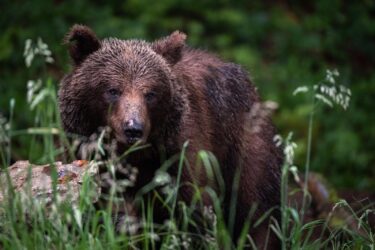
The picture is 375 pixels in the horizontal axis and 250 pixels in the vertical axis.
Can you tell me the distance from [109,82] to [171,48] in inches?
25.3

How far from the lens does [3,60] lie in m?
11.8

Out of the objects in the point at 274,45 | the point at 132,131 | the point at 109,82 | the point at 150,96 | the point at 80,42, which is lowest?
the point at 132,131

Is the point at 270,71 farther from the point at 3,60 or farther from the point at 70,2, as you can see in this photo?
the point at 3,60

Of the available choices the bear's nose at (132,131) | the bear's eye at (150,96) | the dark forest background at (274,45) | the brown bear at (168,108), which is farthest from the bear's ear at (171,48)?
the dark forest background at (274,45)

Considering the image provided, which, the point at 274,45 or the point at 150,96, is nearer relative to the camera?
the point at 150,96

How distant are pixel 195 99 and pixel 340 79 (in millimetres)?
6986

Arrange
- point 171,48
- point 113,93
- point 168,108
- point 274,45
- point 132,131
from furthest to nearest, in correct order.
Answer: point 274,45 → point 171,48 → point 168,108 → point 113,93 → point 132,131

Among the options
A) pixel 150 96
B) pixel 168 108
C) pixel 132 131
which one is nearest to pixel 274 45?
pixel 168 108

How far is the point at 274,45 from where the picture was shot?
13969mm

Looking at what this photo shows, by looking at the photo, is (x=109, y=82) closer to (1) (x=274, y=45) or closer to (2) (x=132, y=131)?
(2) (x=132, y=131)

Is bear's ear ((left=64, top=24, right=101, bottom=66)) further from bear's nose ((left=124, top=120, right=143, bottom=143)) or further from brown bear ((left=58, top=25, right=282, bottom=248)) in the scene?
bear's nose ((left=124, top=120, right=143, bottom=143))

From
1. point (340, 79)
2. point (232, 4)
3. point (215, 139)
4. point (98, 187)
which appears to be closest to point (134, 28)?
point (232, 4)

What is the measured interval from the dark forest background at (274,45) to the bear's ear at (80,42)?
168 inches

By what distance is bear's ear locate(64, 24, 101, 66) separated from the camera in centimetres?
635
